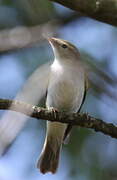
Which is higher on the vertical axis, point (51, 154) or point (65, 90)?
point (65, 90)

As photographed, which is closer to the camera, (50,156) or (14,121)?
(14,121)

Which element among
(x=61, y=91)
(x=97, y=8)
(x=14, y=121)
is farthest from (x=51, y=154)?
(x=14, y=121)

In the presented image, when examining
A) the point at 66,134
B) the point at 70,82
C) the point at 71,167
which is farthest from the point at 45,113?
the point at 71,167

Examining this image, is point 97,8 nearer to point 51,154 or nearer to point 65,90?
point 65,90

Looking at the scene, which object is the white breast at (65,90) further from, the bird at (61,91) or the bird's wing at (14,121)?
Answer: the bird's wing at (14,121)

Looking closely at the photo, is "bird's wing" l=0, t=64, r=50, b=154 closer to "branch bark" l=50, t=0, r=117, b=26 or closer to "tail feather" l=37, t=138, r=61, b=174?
"branch bark" l=50, t=0, r=117, b=26

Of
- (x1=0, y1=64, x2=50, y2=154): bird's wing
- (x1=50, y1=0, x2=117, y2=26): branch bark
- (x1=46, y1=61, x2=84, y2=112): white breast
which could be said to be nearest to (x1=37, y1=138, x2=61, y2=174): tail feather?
(x1=46, y1=61, x2=84, y2=112): white breast
